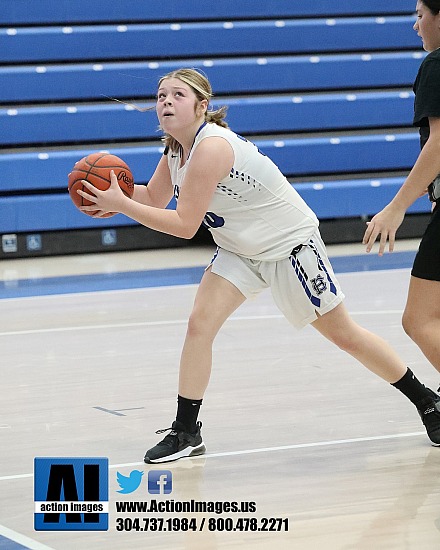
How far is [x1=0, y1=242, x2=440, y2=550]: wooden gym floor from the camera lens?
10.8ft

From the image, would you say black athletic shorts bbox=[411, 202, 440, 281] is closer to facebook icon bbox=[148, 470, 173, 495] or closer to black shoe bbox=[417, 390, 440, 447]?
black shoe bbox=[417, 390, 440, 447]

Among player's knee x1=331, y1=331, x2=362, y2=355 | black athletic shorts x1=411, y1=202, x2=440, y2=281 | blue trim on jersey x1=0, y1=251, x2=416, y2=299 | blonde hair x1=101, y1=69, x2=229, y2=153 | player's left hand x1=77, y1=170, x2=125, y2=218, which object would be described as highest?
blonde hair x1=101, y1=69, x2=229, y2=153

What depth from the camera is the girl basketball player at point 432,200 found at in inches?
148

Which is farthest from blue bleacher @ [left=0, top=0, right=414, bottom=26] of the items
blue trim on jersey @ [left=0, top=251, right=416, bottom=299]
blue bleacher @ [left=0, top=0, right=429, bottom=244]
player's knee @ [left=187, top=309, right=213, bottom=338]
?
player's knee @ [left=187, top=309, right=213, bottom=338]

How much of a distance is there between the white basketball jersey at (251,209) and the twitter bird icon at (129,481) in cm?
89

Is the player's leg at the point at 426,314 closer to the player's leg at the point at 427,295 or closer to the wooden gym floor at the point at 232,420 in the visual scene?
the player's leg at the point at 427,295

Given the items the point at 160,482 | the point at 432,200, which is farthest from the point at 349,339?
the point at 160,482

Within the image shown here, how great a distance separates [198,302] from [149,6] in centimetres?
773

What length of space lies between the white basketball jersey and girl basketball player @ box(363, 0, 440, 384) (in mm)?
370

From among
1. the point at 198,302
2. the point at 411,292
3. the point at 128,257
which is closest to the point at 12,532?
the point at 198,302

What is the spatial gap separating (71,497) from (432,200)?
163 cm

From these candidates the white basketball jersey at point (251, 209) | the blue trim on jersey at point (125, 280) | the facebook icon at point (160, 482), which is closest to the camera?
the facebook icon at point (160, 482)

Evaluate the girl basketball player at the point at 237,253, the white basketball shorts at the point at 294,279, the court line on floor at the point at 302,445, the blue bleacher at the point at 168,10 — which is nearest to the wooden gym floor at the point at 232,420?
the court line on floor at the point at 302,445

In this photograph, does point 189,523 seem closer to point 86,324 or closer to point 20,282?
point 86,324
